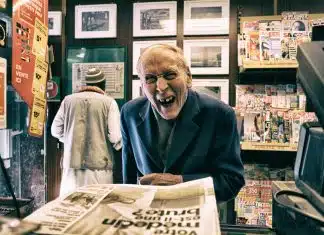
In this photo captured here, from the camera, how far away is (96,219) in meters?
0.52

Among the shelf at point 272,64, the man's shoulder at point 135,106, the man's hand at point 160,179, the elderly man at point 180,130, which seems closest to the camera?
the man's hand at point 160,179

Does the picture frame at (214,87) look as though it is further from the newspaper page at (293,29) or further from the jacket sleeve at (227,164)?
the jacket sleeve at (227,164)

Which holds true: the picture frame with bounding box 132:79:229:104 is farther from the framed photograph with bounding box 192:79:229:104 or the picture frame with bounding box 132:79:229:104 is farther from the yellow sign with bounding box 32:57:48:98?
the yellow sign with bounding box 32:57:48:98

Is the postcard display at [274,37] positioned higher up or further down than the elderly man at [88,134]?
higher up

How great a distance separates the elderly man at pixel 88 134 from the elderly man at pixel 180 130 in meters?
1.55

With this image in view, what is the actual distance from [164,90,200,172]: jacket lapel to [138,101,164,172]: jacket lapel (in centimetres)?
6

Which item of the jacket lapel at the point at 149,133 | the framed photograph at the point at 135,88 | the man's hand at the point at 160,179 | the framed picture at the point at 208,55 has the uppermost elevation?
the framed picture at the point at 208,55

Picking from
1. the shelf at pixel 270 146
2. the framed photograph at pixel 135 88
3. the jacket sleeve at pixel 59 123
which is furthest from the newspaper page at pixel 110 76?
the shelf at pixel 270 146

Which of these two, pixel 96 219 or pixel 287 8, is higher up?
pixel 287 8

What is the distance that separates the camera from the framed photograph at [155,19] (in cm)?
321

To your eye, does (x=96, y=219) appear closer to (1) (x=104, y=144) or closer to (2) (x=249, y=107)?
(1) (x=104, y=144)

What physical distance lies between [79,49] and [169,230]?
3169 mm

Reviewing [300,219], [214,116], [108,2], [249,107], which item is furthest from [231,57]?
[300,219]

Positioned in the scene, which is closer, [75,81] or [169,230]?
[169,230]
